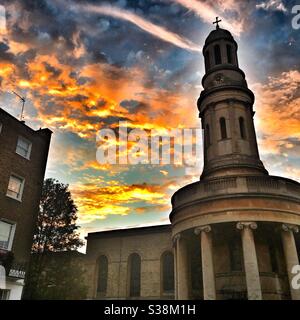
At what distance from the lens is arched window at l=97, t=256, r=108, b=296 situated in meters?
33.8

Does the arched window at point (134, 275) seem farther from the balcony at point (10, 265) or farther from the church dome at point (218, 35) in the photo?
the church dome at point (218, 35)

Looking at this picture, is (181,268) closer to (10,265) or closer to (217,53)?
(10,265)

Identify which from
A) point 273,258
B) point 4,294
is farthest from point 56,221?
point 273,258

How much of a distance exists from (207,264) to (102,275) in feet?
62.9

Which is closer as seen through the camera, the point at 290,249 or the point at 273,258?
the point at 290,249

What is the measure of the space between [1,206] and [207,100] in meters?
19.1

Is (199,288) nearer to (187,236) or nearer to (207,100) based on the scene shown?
(187,236)

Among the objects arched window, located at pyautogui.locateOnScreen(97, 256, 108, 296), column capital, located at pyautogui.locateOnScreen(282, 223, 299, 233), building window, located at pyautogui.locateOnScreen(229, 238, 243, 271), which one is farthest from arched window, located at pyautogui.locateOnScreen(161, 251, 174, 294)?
column capital, located at pyautogui.locateOnScreen(282, 223, 299, 233)

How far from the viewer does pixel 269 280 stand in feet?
64.7

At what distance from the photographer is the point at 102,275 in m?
34.6

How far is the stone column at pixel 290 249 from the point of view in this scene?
1804 centimetres

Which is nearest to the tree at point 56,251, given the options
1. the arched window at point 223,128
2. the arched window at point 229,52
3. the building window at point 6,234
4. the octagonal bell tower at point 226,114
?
the building window at point 6,234

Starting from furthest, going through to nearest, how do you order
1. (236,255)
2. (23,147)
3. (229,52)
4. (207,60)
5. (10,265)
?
(207,60)
(229,52)
(23,147)
(236,255)
(10,265)

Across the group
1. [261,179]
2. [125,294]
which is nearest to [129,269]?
[125,294]
